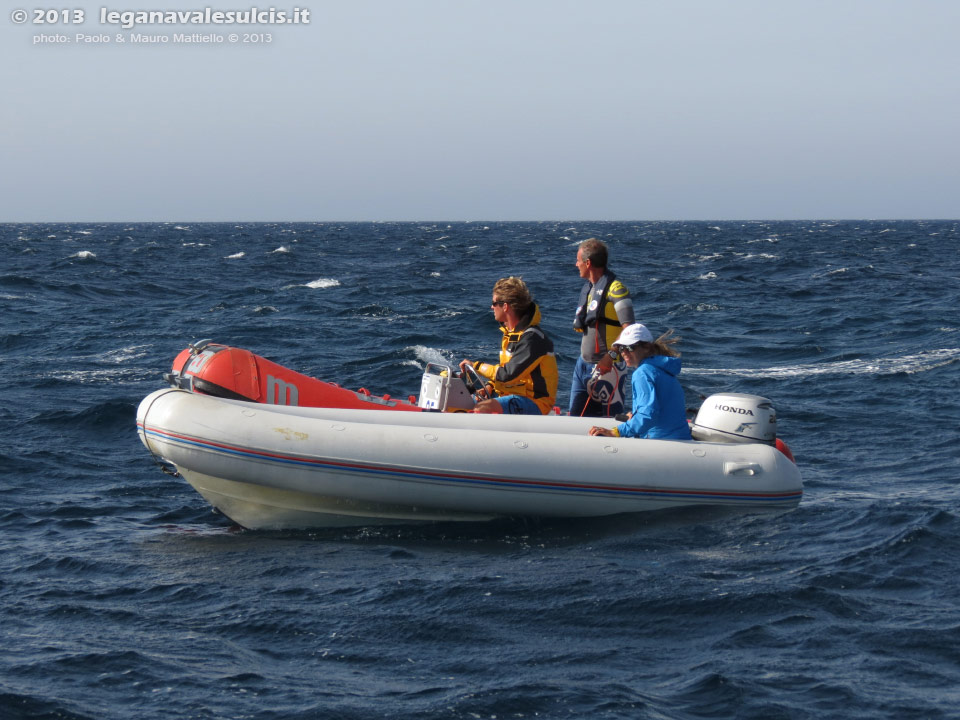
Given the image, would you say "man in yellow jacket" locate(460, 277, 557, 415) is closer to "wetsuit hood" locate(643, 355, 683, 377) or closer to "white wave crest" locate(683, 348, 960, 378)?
"wetsuit hood" locate(643, 355, 683, 377)

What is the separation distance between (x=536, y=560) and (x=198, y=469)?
90.5 inches

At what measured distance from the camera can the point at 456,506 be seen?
269 inches

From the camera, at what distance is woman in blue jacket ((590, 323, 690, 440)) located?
21.9 ft

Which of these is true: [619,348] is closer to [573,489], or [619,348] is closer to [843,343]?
[573,489]

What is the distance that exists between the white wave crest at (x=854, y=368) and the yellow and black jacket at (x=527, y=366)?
20.8 ft

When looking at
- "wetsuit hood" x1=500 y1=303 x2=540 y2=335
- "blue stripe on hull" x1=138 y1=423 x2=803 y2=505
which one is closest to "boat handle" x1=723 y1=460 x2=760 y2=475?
"blue stripe on hull" x1=138 y1=423 x2=803 y2=505

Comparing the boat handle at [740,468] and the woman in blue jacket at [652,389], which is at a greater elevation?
the woman in blue jacket at [652,389]

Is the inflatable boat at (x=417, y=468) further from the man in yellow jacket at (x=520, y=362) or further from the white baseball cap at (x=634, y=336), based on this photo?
the white baseball cap at (x=634, y=336)

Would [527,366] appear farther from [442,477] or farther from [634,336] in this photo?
[442,477]

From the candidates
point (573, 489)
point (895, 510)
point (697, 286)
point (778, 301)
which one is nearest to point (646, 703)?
point (573, 489)

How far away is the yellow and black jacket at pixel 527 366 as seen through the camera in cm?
719

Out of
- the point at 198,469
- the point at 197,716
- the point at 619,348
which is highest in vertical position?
the point at 619,348

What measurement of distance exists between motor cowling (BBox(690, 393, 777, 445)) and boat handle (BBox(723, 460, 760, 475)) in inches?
9.6

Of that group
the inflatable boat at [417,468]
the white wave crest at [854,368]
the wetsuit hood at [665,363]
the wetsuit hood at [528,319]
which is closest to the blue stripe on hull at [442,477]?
the inflatable boat at [417,468]
